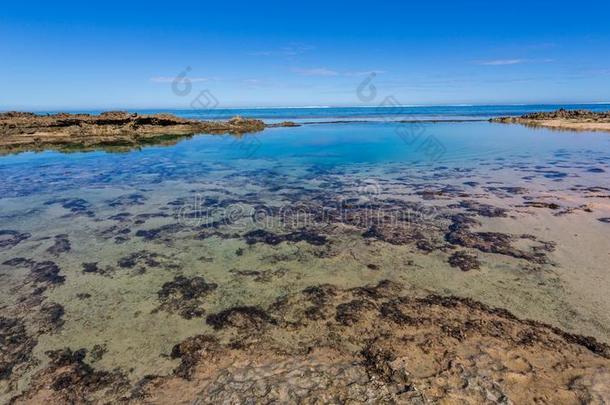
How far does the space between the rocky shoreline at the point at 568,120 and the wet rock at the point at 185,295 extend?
48.3 meters

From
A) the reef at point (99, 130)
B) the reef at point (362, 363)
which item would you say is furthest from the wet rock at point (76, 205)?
the reef at point (99, 130)

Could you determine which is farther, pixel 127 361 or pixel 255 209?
pixel 255 209

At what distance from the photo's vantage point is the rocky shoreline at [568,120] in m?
44.4

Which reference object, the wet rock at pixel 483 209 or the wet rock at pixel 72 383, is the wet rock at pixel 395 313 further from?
the wet rock at pixel 483 209

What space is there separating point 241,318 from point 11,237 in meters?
8.52

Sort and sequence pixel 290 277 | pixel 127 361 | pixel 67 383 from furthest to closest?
pixel 290 277
pixel 127 361
pixel 67 383

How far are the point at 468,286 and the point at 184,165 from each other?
19869 mm

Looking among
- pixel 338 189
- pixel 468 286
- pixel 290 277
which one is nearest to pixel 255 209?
pixel 338 189

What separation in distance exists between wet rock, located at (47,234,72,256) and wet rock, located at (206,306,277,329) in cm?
565

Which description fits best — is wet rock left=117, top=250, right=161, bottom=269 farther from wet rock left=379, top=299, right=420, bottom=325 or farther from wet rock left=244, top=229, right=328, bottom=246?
wet rock left=379, top=299, right=420, bottom=325

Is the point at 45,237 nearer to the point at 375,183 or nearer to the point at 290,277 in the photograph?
the point at 290,277

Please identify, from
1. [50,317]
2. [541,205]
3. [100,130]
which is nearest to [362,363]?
[50,317]

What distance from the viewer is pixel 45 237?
11023mm

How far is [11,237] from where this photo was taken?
1098cm
